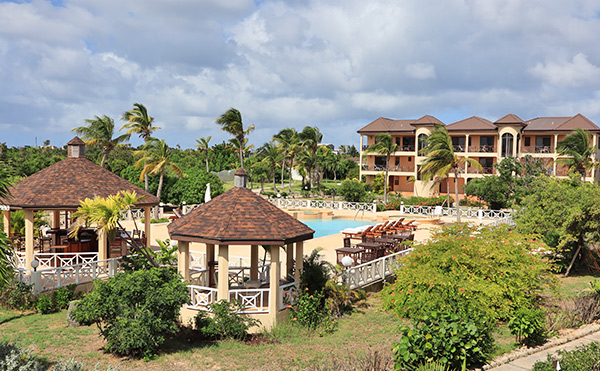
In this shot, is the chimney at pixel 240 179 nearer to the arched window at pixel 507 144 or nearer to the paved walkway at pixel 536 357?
the paved walkway at pixel 536 357

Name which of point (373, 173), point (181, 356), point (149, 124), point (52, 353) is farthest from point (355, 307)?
point (373, 173)

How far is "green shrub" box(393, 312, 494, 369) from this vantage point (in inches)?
347

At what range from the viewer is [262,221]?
1185cm

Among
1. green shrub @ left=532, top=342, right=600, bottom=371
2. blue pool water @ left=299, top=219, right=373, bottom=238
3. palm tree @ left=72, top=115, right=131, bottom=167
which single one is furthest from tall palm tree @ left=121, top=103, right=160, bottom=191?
green shrub @ left=532, top=342, right=600, bottom=371

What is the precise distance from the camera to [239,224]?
1172cm

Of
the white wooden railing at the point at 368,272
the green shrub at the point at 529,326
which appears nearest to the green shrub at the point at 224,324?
the white wooden railing at the point at 368,272

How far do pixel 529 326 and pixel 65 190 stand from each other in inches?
567

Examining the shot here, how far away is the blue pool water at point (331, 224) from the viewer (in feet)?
105

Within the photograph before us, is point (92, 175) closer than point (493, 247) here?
No

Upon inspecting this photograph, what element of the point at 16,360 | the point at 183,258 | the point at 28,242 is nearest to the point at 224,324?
the point at 183,258

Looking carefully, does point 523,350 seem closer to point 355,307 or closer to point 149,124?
point 355,307

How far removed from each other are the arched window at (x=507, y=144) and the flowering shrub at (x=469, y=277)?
37725 mm

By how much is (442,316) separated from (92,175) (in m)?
13.4

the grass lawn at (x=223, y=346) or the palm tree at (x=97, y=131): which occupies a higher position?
the palm tree at (x=97, y=131)
